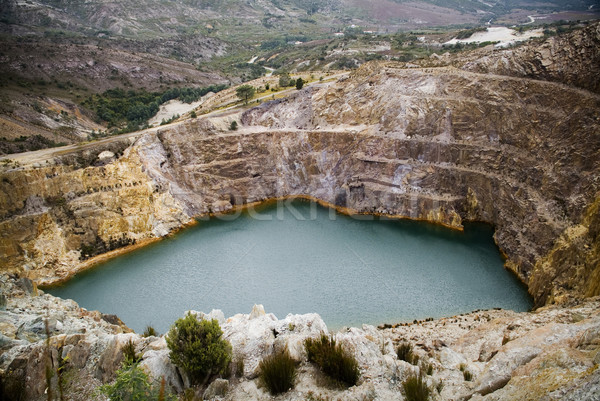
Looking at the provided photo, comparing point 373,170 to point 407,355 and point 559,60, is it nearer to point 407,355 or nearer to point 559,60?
point 559,60

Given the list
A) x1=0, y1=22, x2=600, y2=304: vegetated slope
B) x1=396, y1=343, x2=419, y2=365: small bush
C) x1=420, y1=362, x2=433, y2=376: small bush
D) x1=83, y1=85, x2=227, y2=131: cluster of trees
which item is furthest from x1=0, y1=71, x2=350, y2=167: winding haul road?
x1=420, y1=362, x2=433, y2=376: small bush

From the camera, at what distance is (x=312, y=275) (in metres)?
33.2

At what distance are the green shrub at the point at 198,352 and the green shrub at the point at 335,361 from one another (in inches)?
151

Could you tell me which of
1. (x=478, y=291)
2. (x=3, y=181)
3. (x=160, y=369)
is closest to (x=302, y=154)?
(x=478, y=291)

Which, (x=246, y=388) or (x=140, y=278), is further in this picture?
(x=140, y=278)

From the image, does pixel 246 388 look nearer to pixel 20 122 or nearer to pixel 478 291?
pixel 478 291

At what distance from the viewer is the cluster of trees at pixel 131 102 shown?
69688 mm

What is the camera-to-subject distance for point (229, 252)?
38.3 m

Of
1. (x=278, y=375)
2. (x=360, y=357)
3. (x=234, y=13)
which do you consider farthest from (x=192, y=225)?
(x=234, y=13)

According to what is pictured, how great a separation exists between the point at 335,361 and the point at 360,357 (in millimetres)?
1313

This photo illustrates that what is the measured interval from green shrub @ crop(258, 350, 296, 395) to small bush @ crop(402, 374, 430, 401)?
4.05m

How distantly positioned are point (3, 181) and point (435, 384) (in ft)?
126

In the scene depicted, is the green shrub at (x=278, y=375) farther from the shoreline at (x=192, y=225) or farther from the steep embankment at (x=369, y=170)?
the shoreline at (x=192, y=225)

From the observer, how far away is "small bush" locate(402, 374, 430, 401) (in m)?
12.4
